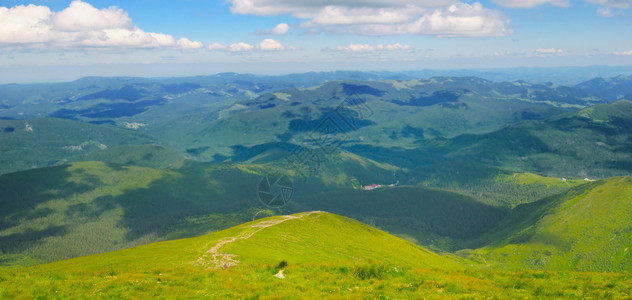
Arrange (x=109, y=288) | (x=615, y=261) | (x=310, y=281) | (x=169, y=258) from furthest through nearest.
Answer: (x=615, y=261), (x=169, y=258), (x=310, y=281), (x=109, y=288)

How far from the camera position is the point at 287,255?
260ft

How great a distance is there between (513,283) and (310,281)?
2237 centimetres

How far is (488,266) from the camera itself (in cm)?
18888

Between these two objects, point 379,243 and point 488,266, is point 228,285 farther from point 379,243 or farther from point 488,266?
point 488,266

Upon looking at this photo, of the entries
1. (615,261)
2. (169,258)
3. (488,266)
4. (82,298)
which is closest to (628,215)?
(615,261)

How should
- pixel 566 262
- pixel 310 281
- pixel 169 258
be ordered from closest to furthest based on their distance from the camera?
pixel 310 281
pixel 169 258
pixel 566 262

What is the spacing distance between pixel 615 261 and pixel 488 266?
60410mm

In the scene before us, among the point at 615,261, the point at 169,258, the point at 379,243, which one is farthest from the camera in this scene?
the point at 615,261

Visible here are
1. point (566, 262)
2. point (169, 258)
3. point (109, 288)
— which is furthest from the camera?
point (566, 262)

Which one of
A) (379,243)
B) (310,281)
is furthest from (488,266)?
(310,281)

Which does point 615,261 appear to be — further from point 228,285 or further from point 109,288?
point 109,288

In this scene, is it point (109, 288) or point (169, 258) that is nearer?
point (109, 288)

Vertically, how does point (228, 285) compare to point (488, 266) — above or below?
above

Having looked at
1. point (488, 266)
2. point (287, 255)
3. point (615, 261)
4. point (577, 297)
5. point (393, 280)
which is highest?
point (577, 297)
